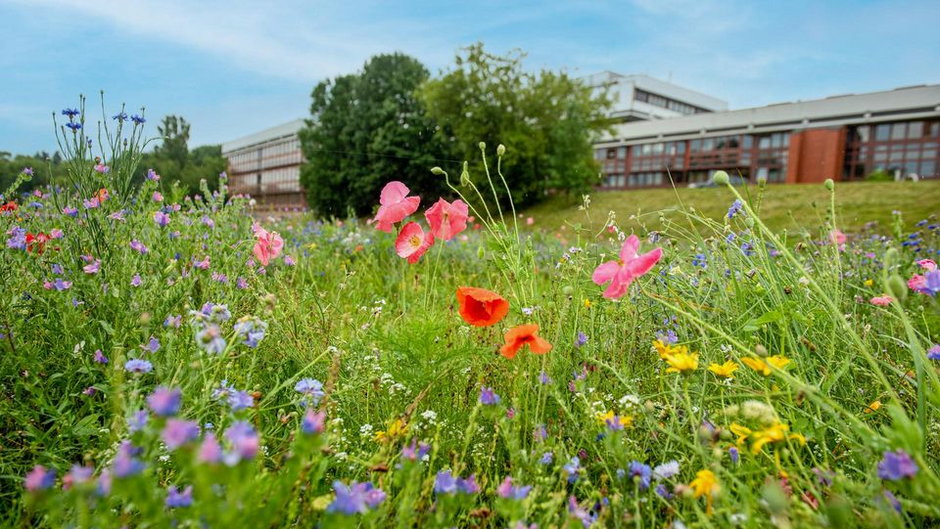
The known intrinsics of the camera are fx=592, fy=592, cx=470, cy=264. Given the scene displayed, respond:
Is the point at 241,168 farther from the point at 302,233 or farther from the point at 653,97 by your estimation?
the point at 302,233

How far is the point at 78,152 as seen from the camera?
7.23 ft

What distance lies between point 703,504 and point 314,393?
831 mm

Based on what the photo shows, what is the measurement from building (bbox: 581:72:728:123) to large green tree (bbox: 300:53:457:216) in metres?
25.8

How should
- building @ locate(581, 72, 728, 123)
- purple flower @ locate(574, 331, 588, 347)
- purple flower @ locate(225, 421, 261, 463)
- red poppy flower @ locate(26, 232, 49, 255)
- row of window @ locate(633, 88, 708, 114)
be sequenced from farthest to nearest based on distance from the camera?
row of window @ locate(633, 88, 708, 114) → building @ locate(581, 72, 728, 123) → red poppy flower @ locate(26, 232, 49, 255) → purple flower @ locate(574, 331, 588, 347) → purple flower @ locate(225, 421, 261, 463)

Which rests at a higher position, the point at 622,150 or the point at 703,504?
the point at 622,150

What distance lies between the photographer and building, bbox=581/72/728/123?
168 feet

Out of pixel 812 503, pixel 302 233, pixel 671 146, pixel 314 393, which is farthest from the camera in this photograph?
pixel 671 146

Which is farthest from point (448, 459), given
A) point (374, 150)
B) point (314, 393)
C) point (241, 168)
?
point (241, 168)

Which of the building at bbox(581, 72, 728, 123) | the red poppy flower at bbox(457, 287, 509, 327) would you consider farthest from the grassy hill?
the building at bbox(581, 72, 728, 123)

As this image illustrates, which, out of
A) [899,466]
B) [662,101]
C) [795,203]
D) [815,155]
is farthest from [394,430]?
[662,101]

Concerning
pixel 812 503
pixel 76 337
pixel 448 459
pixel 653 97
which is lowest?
pixel 448 459

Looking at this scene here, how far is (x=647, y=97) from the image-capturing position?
54406mm

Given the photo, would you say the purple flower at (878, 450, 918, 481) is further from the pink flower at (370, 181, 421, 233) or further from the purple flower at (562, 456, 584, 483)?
the pink flower at (370, 181, 421, 233)

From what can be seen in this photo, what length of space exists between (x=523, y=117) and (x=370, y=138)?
715 cm
